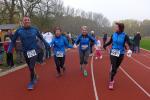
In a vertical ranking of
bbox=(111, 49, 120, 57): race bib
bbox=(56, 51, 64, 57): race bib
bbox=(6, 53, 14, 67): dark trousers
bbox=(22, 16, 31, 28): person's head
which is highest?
bbox=(22, 16, 31, 28): person's head

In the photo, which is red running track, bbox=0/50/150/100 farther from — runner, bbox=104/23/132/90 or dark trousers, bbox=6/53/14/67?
dark trousers, bbox=6/53/14/67

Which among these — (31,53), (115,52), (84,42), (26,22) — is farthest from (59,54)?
(26,22)

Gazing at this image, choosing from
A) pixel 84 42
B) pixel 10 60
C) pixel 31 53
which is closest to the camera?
pixel 31 53

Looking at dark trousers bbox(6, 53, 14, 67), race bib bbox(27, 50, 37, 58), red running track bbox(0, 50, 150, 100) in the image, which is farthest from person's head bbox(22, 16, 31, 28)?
dark trousers bbox(6, 53, 14, 67)

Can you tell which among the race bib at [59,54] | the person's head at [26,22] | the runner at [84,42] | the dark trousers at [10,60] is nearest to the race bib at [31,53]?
the person's head at [26,22]

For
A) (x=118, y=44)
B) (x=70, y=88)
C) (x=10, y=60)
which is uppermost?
(x=118, y=44)

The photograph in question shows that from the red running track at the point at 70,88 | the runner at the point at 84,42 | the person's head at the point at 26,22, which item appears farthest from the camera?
the runner at the point at 84,42

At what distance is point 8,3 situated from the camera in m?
42.6

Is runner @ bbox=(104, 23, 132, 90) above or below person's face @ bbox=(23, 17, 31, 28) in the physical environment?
below

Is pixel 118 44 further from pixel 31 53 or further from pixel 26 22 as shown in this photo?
pixel 26 22

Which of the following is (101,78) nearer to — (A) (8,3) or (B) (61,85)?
(B) (61,85)

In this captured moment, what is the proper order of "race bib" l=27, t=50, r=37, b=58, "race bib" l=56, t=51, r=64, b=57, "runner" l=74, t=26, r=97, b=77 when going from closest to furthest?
1. "race bib" l=27, t=50, r=37, b=58
2. "race bib" l=56, t=51, r=64, b=57
3. "runner" l=74, t=26, r=97, b=77

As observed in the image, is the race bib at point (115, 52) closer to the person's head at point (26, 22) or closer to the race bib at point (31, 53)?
the race bib at point (31, 53)

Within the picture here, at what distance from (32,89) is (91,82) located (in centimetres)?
227
